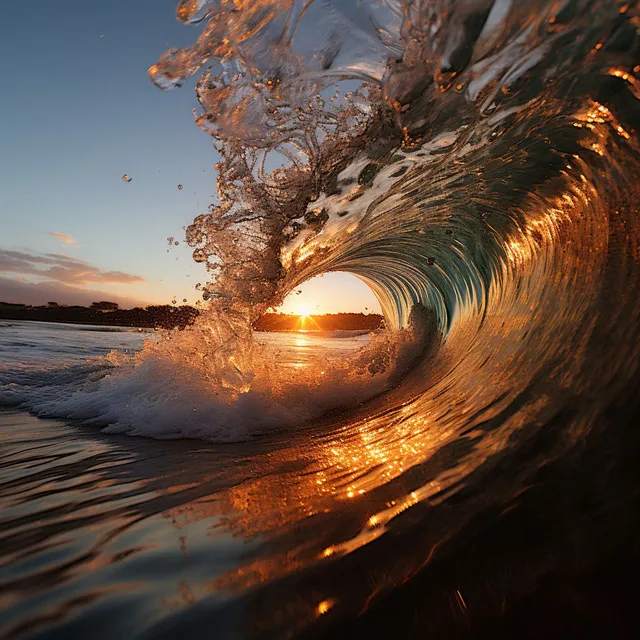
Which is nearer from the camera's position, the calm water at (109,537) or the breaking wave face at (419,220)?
the calm water at (109,537)

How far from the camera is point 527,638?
0.99m

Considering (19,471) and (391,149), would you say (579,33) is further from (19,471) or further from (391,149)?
(19,471)

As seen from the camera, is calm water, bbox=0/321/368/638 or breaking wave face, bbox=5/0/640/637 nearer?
calm water, bbox=0/321/368/638

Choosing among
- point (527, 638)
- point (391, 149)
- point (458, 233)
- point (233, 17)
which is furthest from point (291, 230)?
point (527, 638)

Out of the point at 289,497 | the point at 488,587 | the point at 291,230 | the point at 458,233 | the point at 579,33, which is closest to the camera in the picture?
the point at 488,587

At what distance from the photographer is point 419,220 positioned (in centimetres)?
498

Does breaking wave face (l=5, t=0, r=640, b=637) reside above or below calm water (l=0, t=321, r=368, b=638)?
above

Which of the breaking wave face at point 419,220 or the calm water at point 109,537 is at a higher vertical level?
the breaking wave face at point 419,220

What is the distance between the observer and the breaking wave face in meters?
1.75

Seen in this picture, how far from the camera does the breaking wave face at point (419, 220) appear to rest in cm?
175

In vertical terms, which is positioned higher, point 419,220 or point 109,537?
point 419,220

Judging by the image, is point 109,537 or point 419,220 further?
point 419,220

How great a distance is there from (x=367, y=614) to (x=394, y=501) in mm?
637

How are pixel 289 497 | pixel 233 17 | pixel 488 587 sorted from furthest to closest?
pixel 233 17
pixel 289 497
pixel 488 587
